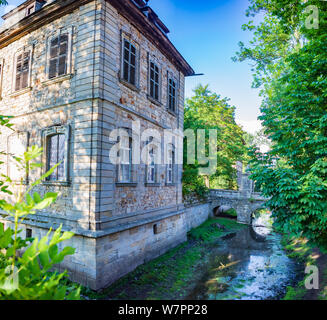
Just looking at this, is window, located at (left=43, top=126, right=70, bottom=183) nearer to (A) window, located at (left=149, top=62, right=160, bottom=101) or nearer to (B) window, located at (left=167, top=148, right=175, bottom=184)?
(A) window, located at (left=149, top=62, right=160, bottom=101)

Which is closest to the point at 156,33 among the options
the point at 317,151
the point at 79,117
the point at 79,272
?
the point at 79,117

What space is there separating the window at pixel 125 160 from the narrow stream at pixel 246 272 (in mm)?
5108

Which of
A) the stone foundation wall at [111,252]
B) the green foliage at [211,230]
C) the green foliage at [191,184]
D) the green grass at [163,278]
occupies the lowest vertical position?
the green foliage at [211,230]

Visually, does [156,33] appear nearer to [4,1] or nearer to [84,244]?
[4,1]

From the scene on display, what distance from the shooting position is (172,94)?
44.4 ft

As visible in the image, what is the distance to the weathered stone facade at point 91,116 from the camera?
7734 mm

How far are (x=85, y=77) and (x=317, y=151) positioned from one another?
811 centimetres

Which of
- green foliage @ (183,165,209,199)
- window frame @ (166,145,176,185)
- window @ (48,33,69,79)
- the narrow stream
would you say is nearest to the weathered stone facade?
window @ (48,33,69,79)

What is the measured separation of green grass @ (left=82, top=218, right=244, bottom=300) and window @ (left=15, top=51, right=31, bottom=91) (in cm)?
921

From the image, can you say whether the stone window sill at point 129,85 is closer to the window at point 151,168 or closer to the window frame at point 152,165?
the window frame at point 152,165

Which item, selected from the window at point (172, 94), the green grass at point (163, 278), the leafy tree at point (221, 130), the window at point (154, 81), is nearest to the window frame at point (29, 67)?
the window at point (154, 81)

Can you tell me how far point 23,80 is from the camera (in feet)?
33.9

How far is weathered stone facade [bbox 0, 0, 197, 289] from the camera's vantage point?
25.4 ft

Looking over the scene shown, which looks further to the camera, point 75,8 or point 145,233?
point 145,233
